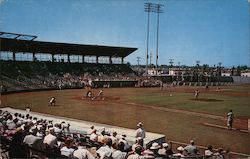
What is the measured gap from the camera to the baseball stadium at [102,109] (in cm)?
889

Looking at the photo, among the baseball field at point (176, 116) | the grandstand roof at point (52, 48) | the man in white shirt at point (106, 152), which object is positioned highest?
the grandstand roof at point (52, 48)

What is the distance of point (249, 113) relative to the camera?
1131 cm

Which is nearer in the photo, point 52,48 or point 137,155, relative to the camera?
point 137,155

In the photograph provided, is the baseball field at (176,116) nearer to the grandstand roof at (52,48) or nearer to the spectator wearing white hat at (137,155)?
the grandstand roof at (52,48)

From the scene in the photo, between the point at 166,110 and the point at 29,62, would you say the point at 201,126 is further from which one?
the point at 29,62

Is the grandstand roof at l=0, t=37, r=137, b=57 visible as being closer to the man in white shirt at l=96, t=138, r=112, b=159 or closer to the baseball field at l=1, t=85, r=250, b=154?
the baseball field at l=1, t=85, r=250, b=154

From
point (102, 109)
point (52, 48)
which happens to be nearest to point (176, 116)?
point (102, 109)

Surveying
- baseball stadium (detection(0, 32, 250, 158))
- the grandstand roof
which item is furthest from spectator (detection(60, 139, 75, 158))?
the grandstand roof

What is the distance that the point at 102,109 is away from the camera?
61.1 ft

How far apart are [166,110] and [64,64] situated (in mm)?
16315

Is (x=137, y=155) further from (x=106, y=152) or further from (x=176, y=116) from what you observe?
(x=176, y=116)

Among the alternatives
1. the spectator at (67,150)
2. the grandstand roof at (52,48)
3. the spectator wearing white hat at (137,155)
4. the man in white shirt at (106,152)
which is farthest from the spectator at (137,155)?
the grandstand roof at (52,48)

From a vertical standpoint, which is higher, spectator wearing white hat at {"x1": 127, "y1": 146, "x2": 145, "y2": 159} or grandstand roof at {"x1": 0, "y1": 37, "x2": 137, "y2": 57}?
grandstand roof at {"x1": 0, "y1": 37, "x2": 137, "y2": 57}

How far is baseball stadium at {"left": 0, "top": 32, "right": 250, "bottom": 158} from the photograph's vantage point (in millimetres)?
8891
